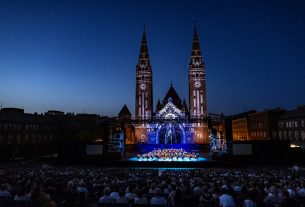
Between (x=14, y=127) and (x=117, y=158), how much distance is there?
2896 cm

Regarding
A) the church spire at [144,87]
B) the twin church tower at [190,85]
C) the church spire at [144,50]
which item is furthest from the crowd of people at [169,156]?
the church spire at [144,50]

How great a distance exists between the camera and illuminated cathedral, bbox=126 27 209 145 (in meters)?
71.9

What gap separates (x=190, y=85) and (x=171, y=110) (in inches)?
463

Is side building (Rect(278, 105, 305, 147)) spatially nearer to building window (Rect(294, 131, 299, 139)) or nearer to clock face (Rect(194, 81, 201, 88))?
building window (Rect(294, 131, 299, 139))

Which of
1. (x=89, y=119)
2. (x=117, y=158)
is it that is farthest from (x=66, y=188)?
(x=89, y=119)

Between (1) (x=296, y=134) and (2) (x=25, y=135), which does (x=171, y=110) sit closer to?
(1) (x=296, y=134)

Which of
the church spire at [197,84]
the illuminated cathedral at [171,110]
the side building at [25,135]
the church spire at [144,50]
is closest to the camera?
the side building at [25,135]

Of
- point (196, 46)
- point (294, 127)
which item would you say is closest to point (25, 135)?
point (294, 127)

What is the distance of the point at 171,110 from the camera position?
3063 inches

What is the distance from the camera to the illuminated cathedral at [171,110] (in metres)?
71.9

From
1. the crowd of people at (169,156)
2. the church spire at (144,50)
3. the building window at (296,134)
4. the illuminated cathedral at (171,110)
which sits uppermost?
the church spire at (144,50)

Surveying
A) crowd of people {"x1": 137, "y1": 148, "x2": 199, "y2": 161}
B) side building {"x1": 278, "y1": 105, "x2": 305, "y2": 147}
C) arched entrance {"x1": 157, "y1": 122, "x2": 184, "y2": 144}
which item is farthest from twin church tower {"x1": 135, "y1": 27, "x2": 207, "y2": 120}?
crowd of people {"x1": 137, "y1": 148, "x2": 199, "y2": 161}

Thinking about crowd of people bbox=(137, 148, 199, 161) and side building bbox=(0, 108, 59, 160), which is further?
side building bbox=(0, 108, 59, 160)

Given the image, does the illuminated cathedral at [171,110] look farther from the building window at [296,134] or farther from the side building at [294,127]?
the building window at [296,134]
